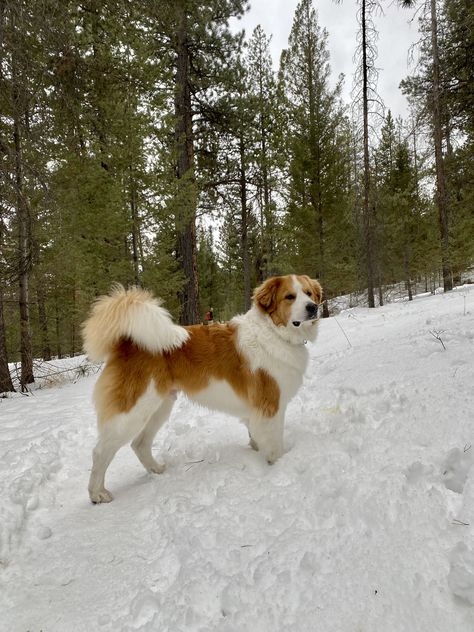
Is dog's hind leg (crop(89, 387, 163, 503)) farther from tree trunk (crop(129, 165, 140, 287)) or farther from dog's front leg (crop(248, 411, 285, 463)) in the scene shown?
tree trunk (crop(129, 165, 140, 287))

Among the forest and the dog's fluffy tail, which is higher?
the forest

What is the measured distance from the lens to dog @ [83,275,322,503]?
262 centimetres

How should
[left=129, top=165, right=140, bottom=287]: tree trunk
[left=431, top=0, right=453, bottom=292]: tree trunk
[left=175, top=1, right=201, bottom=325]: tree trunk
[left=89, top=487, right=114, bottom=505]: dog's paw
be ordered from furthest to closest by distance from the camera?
[left=431, top=0, right=453, bottom=292]: tree trunk → [left=129, top=165, right=140, bottom=287]: tree trunk → [left=175, top=1, right=201, bottom=325]: tree trunk → [left=89, top=487, right=114, bottom=505]: dog's paw

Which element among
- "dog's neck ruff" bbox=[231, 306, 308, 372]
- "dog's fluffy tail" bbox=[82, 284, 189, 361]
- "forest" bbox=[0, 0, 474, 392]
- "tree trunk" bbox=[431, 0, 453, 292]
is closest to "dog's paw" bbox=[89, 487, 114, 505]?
"dog's fluffy tail" bbox=[82, 284, 189, 361]

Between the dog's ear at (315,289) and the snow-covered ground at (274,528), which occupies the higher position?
the dog's ear at (315,289)

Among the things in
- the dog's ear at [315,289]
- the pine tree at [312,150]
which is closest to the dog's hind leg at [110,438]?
the dog's ear at [315,289]

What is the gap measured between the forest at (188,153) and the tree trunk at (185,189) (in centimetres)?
5

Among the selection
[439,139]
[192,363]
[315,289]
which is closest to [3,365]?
[192,363]

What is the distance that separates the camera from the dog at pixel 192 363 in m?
2.62

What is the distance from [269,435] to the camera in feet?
9.26

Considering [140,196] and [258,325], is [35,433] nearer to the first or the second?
[258,325]

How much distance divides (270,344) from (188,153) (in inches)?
304

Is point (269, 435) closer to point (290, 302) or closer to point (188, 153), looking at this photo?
point (290, 302)

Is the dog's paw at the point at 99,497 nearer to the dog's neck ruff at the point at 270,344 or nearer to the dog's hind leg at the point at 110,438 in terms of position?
the dog's hind leg at the point at 110,438
